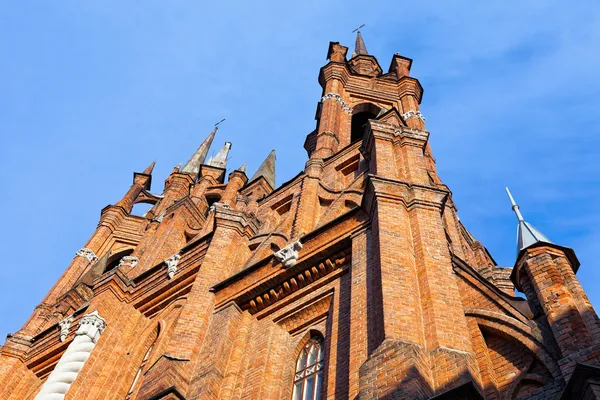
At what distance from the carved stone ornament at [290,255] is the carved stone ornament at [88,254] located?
43.6 feet

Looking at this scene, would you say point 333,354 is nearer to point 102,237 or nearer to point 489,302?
point 489,302

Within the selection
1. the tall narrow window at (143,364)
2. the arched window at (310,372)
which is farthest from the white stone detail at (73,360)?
the arched window at (310,372)

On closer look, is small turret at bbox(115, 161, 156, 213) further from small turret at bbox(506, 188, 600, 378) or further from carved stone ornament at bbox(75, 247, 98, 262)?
small turret at bbox(506, 188, 600, 378)

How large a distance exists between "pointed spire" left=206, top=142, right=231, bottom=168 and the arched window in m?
16.8

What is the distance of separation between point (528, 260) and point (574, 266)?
687 mm

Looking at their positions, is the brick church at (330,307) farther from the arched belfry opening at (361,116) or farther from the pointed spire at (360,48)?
the pointed spire at (360,48)

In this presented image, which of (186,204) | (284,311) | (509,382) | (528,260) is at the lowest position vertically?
(509,382)

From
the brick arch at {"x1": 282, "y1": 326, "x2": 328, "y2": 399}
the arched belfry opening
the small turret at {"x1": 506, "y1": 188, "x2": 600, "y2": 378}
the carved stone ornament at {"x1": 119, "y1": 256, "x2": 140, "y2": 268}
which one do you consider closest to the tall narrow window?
the brick arch at {"x1": 282, "y1": 326, "x2": 328, "y2": 399}

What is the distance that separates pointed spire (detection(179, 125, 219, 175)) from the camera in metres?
29.9

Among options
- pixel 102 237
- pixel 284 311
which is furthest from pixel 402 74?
pixel 284 311

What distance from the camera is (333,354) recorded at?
35.1 ft

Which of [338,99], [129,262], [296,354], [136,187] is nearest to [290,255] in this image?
[296,354]

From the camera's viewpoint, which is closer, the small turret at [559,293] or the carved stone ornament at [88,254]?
the small turret at [559,293]

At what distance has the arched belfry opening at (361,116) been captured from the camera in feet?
76.8
